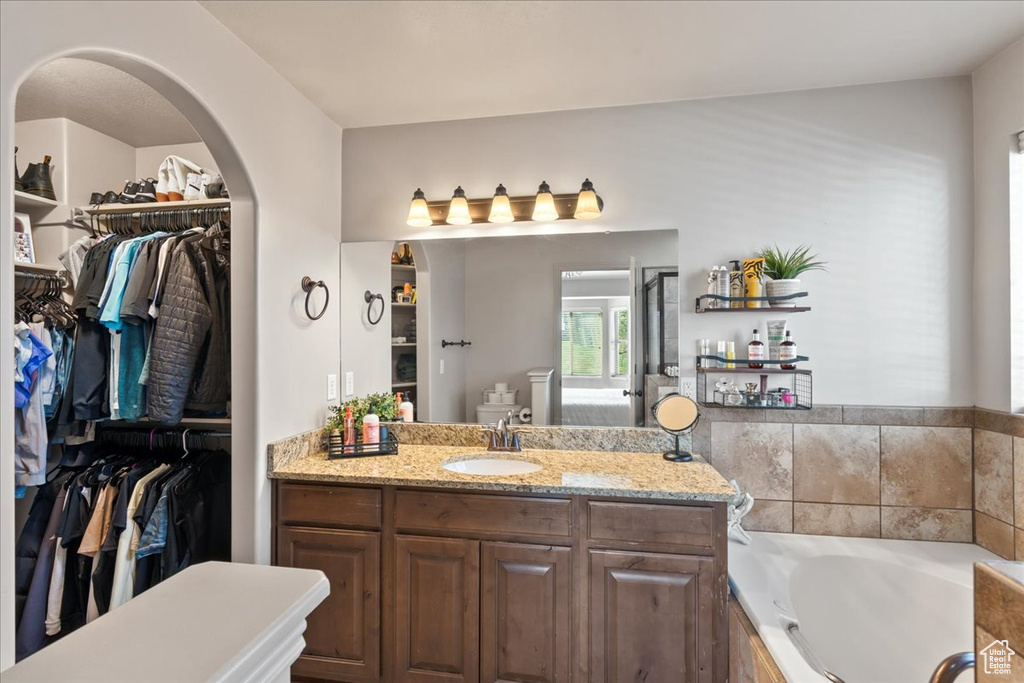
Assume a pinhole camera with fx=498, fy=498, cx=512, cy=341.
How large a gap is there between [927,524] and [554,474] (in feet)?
5.46

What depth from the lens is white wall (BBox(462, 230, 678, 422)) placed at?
8.22 feet

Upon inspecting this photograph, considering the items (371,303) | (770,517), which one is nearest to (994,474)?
(770,517)

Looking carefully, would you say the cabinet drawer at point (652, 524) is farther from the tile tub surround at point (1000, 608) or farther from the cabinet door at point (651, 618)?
the tile tub surround at point (1000, 608)

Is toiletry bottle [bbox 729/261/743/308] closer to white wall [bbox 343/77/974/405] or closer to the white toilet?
white wall [bbox 343/77/974/405]

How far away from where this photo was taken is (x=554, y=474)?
6.82ft

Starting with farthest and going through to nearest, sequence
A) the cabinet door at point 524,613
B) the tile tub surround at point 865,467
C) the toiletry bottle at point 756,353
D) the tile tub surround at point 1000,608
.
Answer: the toiletry bottle at point 756,353
the tile tub surround at point 865,467
the cabinet door at point 524,613
the tile tub surround at point 1000,608

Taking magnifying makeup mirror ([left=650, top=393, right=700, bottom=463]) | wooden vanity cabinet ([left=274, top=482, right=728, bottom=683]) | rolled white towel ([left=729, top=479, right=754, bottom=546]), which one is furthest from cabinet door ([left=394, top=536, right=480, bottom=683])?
rolled white towel ([left=729, top=479, right=754, bottom=546])

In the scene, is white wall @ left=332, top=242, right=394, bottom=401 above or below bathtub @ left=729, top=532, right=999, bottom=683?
above

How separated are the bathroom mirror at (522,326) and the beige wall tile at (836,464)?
630 mm

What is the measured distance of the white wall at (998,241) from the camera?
198 centimetres

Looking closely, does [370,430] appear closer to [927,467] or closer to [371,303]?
[371,303]

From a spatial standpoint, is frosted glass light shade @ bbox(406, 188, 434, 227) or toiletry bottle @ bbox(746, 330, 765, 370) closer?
toiletry bottle @ bbox(746, 330, 765, 370)

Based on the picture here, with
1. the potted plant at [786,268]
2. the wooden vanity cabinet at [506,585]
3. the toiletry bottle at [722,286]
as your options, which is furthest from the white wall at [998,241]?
the wooden vanity cabinet at [506,585]

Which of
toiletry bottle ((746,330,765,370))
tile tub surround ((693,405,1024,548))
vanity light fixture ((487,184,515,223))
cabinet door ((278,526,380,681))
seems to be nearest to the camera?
cabinet door ((278,526,380,681))
